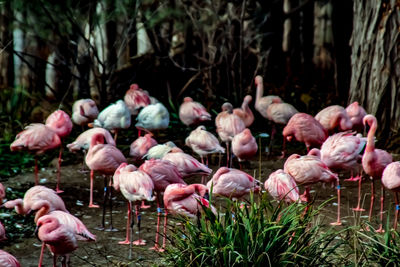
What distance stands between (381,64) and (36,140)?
15.4 feet

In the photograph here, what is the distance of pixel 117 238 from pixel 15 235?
983 mm

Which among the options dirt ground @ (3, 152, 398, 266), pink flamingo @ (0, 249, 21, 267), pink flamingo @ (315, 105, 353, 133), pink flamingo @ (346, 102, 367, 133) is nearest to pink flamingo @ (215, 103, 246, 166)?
dirt ground @ (3, 152, 398, 266)

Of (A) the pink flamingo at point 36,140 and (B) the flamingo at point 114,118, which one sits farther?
(B) the flamingo at point 114,118

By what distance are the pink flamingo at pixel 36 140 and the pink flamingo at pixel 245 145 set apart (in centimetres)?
217

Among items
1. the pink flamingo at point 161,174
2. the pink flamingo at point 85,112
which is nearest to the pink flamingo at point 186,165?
the pink flamingo at point 161,174

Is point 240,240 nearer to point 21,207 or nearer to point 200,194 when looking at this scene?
point 200,194

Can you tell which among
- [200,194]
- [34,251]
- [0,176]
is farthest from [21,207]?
[0,176]

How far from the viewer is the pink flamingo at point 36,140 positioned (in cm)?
794

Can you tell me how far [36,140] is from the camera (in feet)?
26.2

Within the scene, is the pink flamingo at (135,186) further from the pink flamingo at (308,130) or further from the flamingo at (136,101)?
the flamingo at (136,101)

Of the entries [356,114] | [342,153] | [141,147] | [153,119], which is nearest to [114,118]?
[153,119]

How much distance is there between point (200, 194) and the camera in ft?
19.9

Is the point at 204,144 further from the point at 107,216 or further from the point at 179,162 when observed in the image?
the point at 107,216

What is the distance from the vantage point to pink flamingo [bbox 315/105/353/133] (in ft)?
29.8
